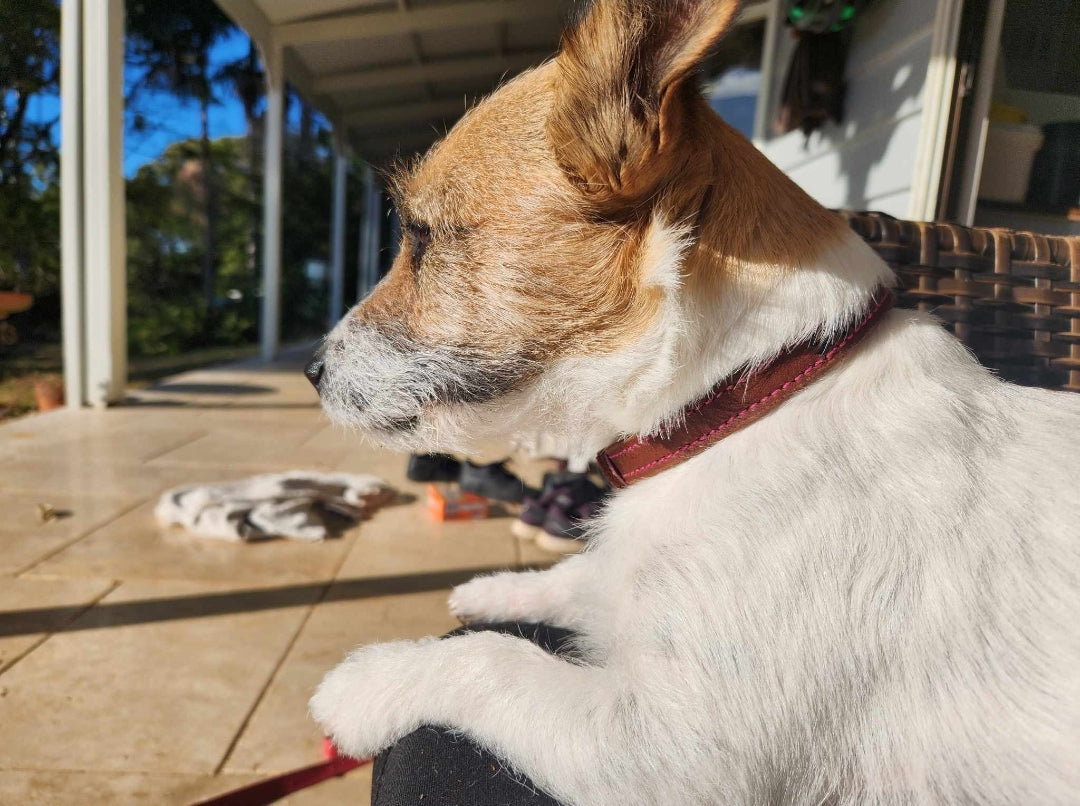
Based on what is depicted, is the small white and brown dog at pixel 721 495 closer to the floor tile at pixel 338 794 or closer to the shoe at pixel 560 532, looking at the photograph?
the floor tile at pixel 338 794

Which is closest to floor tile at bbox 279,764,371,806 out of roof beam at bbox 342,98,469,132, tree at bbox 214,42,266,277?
tree at bbox 214,42,266,277

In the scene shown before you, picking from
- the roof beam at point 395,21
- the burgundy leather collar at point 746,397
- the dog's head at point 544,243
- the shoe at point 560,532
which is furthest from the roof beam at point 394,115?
the burgundy leather collar at point 746,397

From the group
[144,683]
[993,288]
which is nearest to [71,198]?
[144,683]

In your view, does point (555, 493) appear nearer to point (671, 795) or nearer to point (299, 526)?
point (299, 526)

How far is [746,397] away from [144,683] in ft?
5.87

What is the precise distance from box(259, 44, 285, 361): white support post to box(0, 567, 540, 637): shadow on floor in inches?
275

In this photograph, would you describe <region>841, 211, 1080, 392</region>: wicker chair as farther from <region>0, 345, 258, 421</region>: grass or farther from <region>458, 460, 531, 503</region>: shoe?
<region>0, 345, 258, 421</region>: grass

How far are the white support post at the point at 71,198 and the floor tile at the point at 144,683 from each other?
3.66 meters

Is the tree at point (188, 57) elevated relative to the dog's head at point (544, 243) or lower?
elevated

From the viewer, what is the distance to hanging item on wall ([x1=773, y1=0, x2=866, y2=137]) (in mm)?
3961

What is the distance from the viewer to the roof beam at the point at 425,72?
10078mm

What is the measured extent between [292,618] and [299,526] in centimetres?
75

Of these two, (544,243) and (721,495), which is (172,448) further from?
(721,495)

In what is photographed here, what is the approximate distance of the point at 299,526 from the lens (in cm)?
301
